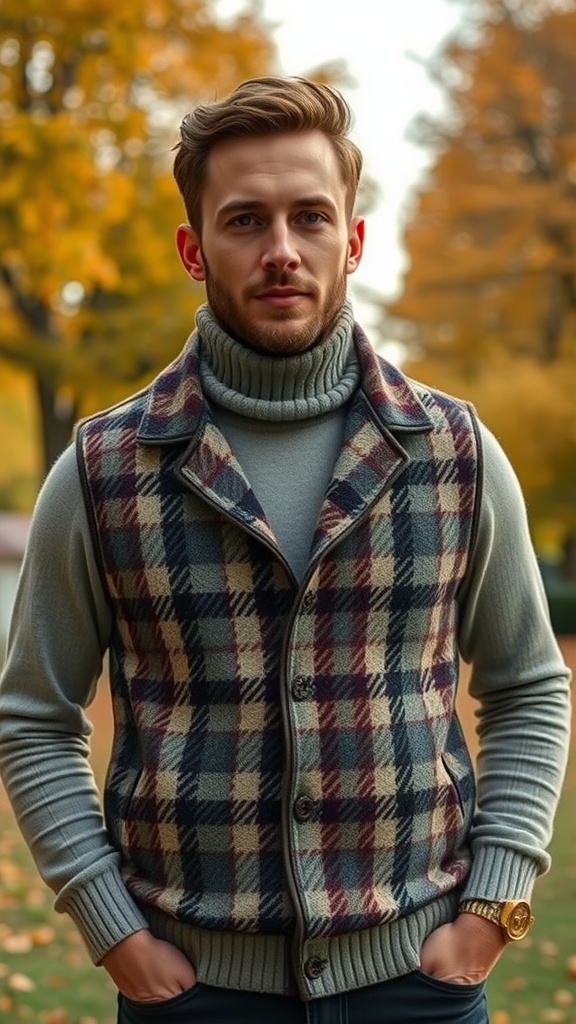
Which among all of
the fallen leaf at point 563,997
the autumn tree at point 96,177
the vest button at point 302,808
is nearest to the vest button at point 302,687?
the vest button at point 302,808

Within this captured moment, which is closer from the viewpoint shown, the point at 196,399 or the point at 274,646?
the point at 274,646

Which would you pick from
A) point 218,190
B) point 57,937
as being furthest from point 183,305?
→ point 218,190

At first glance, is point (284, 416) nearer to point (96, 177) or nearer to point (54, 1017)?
point (54, 1017)

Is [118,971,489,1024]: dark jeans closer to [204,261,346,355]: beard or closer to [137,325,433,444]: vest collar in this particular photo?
[137,325,433,444]: vest collar

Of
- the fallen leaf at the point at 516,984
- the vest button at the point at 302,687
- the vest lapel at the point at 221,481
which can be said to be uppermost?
the vest lapel at the point at 221,481

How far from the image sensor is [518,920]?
2.60 meters

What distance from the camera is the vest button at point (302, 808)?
2396mm

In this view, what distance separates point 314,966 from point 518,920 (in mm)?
401

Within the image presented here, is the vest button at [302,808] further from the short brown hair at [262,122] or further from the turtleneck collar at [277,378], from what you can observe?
the short brown hair at [262,122]

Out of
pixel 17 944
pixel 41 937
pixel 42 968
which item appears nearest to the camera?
pixel 42 968

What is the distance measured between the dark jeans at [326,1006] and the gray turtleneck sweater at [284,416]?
712 mm

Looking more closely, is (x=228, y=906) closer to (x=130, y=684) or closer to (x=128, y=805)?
(x=128, y=805)

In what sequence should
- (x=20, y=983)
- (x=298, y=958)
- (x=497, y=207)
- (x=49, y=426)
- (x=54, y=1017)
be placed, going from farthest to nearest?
(x=497, y=207) < (x=49, y=426) < (x=20, y=983) < (x=54, y=1017) < (x=298, y=958)

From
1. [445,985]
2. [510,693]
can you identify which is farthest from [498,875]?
[510,693]
